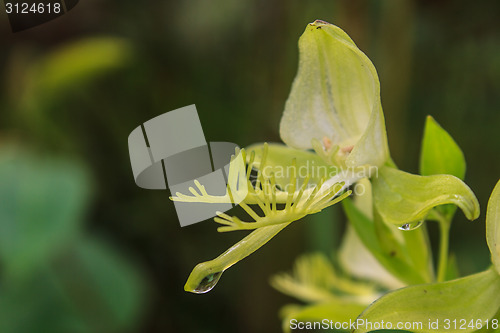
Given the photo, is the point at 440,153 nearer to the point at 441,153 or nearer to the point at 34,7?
the point at 441,153

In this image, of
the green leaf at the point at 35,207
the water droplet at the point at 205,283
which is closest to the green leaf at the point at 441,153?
the water droplet at the point at 205,283

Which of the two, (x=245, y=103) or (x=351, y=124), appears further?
(x=245, y=103)

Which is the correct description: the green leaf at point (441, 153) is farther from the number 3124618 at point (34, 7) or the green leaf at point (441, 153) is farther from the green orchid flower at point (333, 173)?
the number 3124618 at point (34, 7)

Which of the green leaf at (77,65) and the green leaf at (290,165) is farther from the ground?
the green leaf at (77,65)

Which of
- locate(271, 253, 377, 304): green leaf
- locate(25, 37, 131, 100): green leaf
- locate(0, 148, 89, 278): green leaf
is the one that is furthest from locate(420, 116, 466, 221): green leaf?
locate(25, 37, 131, 100): green leaf

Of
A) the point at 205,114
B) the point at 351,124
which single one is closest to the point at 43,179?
the point at 205,114

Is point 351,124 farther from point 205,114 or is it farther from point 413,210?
point 205,114
